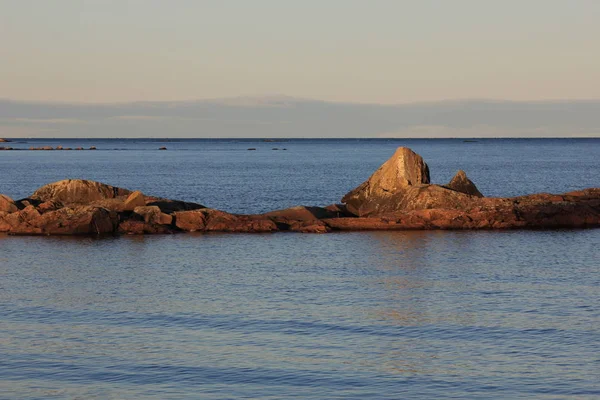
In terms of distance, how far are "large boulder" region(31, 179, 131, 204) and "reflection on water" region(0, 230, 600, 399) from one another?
10.1m

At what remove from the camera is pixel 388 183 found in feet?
171

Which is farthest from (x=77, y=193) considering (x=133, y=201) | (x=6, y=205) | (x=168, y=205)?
(x=168, y=205)

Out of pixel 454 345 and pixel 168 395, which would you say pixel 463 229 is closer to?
pixel 454 345

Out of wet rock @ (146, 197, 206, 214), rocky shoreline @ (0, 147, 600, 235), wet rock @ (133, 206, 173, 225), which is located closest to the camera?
rocky shoreline @ (0, 147, 600, 235)

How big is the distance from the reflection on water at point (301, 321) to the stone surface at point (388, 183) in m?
9.63

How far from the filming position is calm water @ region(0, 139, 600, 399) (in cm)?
1928

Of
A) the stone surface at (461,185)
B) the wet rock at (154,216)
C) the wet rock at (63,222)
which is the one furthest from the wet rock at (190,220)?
the stone surface at (461,185)

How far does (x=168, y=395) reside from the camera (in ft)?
59.9

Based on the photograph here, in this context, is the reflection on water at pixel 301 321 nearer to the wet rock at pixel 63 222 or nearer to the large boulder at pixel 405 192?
Answer: the wet rock at pixel 63 222

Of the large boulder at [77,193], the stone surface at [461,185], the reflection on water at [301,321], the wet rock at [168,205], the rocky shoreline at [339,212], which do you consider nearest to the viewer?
the reflection on water at [301,321]

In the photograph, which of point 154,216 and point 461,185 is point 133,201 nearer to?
point 154,216

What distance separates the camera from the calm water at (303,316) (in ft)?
63.3

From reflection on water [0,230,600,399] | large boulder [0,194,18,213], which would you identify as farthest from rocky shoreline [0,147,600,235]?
reflection on water [0,230,600,399]

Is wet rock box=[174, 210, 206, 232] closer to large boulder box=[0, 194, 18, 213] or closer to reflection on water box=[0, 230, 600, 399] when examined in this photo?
reflection on water box=[0, 230, 600, 399]
